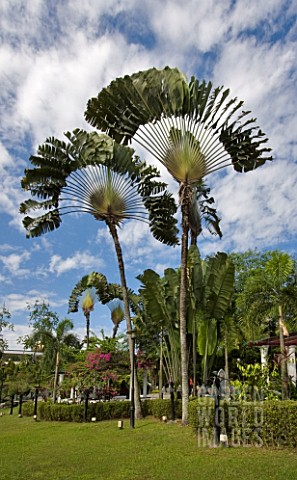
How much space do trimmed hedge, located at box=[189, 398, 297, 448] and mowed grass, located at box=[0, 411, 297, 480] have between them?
0.25 m

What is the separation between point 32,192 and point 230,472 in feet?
40.4

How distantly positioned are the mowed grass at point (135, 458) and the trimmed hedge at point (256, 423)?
253 mm

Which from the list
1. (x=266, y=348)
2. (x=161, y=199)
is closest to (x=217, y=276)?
(x=161, y=199)

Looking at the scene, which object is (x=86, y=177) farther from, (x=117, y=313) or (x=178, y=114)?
(x=117, y=313)

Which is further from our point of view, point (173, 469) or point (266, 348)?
point (266, 348)

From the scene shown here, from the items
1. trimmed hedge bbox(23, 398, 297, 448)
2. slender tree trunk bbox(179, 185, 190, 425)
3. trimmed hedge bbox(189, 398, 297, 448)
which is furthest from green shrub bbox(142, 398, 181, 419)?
trimmed hedge bbox(189, 398, 297, 448)

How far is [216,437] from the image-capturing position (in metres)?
9.73

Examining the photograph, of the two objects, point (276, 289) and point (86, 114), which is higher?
point (86, 114)

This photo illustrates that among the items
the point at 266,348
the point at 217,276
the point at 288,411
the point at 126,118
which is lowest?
the point at 288,411

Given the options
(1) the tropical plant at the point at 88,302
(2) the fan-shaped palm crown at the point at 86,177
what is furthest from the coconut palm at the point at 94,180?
(1) the tropical plant at the point at 88,302

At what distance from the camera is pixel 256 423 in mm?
9320

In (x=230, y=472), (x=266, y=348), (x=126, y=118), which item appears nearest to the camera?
(x=230, y=472)

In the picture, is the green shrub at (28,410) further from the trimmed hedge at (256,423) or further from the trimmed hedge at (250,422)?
the trimmed hedge at (256,423)

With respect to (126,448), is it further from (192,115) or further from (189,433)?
(192,115)
